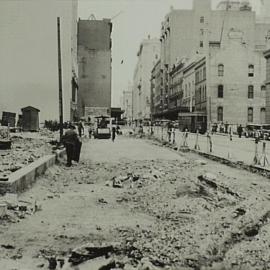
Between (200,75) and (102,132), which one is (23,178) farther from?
(200,75)

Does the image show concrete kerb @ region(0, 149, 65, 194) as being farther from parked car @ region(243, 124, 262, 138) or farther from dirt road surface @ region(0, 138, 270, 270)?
parked car @ region(243, 124, 262, 138)

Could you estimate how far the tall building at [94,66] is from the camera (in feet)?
300

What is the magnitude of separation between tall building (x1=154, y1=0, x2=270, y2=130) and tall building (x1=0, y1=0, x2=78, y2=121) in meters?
17.5

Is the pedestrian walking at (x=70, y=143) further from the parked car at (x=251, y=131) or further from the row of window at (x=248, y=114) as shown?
the row of window at (x=248, y=114)

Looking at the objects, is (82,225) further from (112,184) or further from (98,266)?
(112,184)

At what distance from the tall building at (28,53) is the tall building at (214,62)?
1753cm

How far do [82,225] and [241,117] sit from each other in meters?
62.1

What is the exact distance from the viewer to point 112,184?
1403cm

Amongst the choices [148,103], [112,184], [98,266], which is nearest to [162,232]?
[98,266]

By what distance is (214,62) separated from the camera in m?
70.4

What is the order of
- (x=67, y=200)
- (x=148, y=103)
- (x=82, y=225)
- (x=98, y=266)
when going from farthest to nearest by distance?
(x=148, y=103) < (x=67, y=200) < (x=82, y=225) < (x=98, y=266)

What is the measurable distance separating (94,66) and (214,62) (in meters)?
28.9

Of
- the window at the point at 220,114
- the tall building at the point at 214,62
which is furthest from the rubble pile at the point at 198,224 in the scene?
the window at the point at 220,114

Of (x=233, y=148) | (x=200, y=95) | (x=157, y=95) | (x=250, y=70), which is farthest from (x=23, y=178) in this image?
(x=157, y=95)
